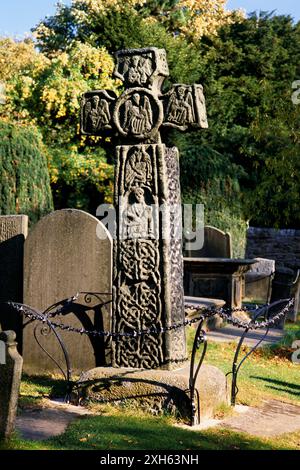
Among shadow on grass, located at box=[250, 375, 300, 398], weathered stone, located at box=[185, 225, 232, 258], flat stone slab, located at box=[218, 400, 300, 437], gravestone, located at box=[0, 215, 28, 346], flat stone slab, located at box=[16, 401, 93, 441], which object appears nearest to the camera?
flat stone slab, located at box=[16, 401, 93, 441]

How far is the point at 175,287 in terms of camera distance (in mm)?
7465

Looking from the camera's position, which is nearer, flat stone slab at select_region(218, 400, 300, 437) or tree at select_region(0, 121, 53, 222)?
flat stone slab at select_region(218, 400, 300, 437)

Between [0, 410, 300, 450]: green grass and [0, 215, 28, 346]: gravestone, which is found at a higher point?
[0, 215, 28, 346]: gravestone

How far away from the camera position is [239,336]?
12648 mm

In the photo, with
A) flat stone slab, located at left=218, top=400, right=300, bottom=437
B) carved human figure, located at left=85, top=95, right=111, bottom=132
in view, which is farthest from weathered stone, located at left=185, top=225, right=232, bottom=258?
carved human figure, located at left=85, top=95, right=111, bottom=132

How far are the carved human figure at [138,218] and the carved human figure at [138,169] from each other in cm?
8

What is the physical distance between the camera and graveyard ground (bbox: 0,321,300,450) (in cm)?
595

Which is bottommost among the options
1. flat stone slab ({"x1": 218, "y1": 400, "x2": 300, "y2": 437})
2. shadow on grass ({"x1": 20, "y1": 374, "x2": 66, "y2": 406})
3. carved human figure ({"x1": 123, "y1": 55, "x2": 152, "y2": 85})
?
flat stone slab ({"x1": 218, "y1": 400, "x2": 300, "y2": 437})

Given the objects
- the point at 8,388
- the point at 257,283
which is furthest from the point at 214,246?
the point at 8,388

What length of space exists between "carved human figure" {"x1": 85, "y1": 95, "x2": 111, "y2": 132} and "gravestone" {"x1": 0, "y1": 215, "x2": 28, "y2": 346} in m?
1.79

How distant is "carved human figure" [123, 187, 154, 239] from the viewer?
7434 mm

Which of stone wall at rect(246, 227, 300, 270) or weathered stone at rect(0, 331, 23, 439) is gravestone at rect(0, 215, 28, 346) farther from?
stone wall at rect(246, 227, 300, 270)

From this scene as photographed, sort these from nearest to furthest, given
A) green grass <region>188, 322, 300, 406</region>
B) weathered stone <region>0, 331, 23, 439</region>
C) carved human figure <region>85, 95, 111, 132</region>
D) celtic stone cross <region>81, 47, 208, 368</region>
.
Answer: weathered stone <region>0, 331, 23, 439</region> < celtic stone cross <region>81, 47, 208, 368</region> < carved human figure <region>85, 95, 111, 132</region> < green grass <region>188, 322, 300, 406</region>

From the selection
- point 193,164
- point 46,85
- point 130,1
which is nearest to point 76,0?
point 130,1
